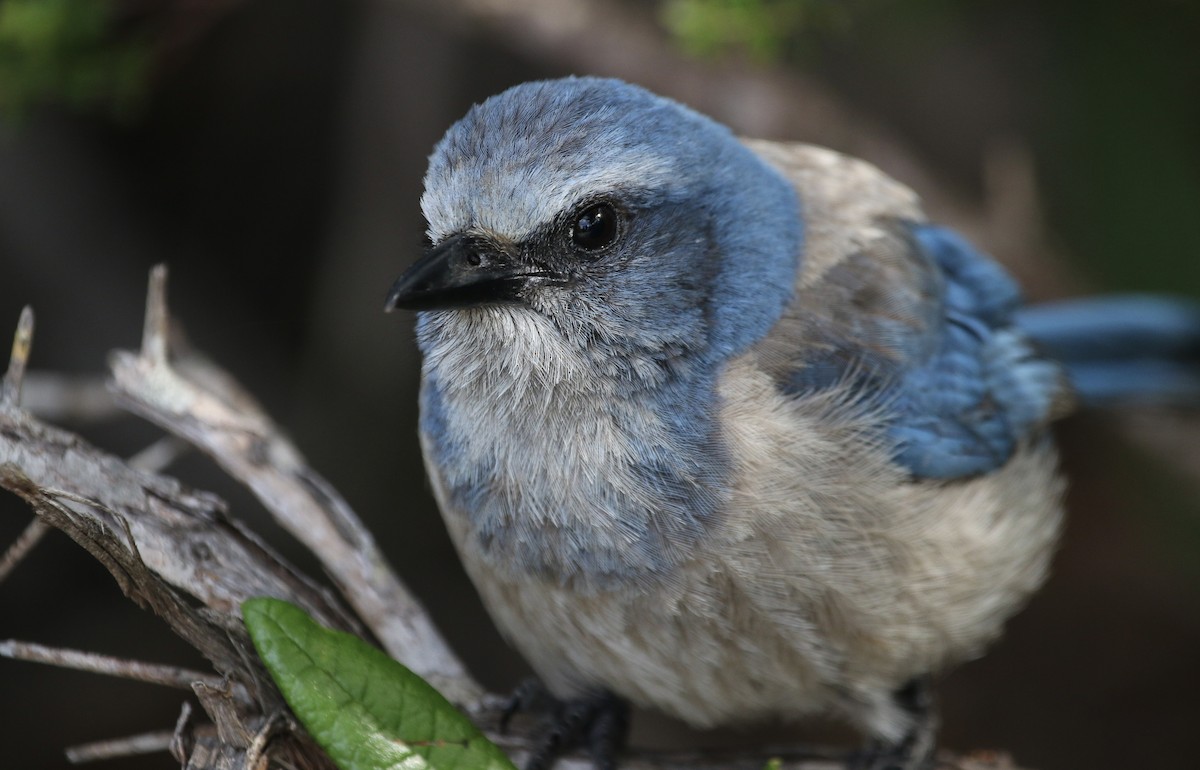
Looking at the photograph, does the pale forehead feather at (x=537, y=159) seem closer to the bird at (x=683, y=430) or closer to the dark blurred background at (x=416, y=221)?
the bird at (x=683, y=430)

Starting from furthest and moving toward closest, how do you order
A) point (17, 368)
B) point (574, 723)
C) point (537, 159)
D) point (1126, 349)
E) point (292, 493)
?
point (1126, 349) → point (574, 723) → point (292, 493) → point (537, 159) → point (17, 368)

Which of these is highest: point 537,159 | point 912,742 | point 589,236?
point 537,159

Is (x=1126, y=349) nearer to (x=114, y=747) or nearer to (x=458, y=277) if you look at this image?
(x=458, y=277)

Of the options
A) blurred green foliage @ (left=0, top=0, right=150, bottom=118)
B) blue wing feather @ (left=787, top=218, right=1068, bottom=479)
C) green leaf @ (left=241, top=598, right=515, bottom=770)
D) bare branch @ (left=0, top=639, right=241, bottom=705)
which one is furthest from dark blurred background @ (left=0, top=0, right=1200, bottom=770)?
green leaf @ (left=241, top=598, right=515, bottom=770)

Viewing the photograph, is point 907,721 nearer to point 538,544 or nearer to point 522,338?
point 538,544

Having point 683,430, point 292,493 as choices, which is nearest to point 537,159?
point 683,430

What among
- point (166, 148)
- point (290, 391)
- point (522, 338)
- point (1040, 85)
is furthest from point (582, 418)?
point (1040, 85)

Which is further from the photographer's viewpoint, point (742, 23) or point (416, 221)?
point (416, 221)

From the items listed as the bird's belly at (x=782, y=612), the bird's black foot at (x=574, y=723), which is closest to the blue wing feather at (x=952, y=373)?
the bird's belly at (x=782, y=612)
